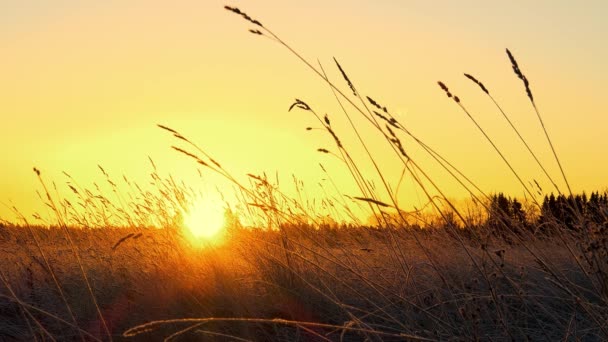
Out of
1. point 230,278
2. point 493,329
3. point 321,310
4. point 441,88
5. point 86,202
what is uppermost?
point 86,202

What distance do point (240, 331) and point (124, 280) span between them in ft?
3.91

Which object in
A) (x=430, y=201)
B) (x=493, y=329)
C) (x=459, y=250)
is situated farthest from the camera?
(x=459, y=250)

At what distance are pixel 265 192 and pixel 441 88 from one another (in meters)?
2.29

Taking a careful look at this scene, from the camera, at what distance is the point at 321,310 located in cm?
320

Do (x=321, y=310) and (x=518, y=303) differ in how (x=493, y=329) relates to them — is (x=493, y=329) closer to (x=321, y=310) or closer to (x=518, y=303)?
(x=518, y=303)

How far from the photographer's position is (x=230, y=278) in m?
3.35

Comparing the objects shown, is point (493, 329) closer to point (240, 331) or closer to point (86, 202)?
point (240, 331)

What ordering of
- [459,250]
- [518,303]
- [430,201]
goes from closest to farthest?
[430,201] → [518,303] → [459,250]

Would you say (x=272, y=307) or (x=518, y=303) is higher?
(x=272, y=307)

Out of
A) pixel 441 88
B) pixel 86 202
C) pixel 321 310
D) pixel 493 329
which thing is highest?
pixel 86 202

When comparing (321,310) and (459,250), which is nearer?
(321,310)

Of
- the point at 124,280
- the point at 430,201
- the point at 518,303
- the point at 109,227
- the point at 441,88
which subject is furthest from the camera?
the point at 109,227

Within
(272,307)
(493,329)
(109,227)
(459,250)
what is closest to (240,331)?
(272,307)

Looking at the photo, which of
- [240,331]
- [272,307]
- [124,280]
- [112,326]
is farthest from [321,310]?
[124,280]
